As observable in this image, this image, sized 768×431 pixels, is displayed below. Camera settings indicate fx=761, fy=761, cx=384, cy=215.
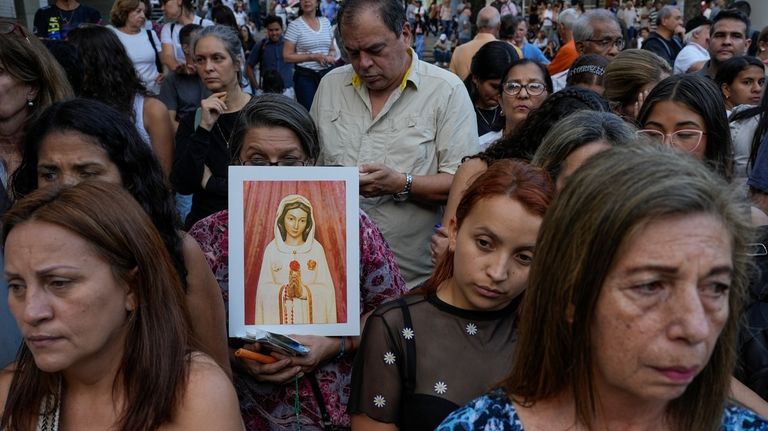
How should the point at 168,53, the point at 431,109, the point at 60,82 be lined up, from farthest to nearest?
the point at 168,53, the point at 431,109, the point at 60,82

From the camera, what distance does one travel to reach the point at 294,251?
103 inches

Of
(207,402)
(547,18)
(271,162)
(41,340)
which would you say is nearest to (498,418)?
(207,402)

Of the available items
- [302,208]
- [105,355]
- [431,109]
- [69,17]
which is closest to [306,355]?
[302,208]

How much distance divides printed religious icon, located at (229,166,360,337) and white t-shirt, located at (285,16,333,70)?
7.03 metres

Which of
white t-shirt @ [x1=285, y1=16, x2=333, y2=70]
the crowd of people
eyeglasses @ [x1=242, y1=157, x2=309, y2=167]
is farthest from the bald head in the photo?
eyeglasses @ [x1=242, y1=157, x2=309, y2=167]

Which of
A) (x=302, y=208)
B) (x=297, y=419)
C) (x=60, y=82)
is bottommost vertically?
(x=297, y=419)

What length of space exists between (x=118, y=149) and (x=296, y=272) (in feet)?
2.37

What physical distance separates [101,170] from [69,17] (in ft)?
20.6

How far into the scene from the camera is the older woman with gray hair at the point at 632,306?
4.52ft

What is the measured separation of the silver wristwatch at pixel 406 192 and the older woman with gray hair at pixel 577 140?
880mm

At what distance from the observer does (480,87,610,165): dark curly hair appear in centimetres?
324

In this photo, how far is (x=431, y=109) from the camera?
3.83m

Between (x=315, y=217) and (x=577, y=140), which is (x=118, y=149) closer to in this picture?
(x=315, y=217)

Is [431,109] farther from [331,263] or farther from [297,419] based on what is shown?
[297,419]
